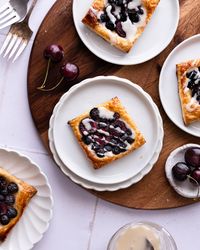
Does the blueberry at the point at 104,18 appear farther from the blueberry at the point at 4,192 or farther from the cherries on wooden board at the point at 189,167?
the blueberry at the point at 4,192

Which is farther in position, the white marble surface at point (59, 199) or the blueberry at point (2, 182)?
the white marble surface at point (59, 199)

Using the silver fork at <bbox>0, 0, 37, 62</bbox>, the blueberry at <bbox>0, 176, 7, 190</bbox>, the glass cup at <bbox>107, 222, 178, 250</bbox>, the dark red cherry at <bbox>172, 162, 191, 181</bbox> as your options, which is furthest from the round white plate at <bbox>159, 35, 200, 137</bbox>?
the blueberry at <bbox>0, 176, 7, 190</bbox>

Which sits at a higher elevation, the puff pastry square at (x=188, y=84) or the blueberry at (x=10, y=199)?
the blueberry at (x=10, y=199)

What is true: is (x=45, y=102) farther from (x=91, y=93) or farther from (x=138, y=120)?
(x=138, y=120)

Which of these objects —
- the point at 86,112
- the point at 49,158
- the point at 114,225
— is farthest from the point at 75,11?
the point at 114,225

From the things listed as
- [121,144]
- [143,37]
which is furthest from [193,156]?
[143,37]

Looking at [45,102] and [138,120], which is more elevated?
[45,102]

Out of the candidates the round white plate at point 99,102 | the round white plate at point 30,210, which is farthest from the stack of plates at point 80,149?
the round white plate at point 30,210
